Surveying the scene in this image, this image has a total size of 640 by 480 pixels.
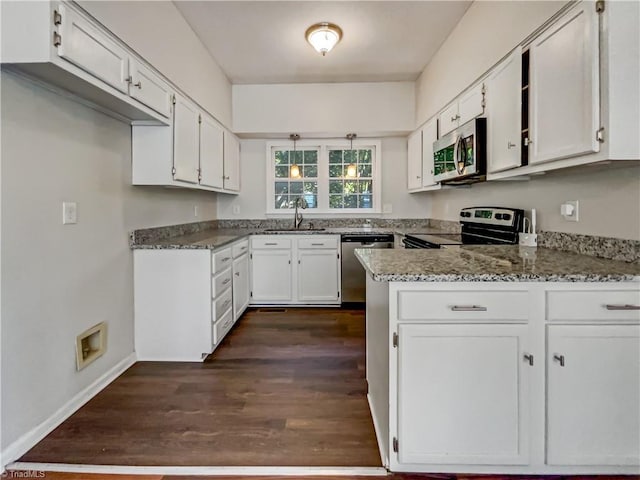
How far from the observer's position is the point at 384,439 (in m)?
1.59

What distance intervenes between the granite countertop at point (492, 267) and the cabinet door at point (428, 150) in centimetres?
182

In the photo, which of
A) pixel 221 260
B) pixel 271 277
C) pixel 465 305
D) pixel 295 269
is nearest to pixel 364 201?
pixel 295 269

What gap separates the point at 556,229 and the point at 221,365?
2.37 metres

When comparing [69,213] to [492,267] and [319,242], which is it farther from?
[319,242]

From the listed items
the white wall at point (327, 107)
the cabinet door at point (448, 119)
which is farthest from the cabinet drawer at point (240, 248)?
the cabinet door at point (448, 119)

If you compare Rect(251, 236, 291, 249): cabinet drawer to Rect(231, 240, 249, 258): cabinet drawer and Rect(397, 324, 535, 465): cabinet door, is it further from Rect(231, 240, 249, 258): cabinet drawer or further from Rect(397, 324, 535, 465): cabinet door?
Rect(397, 324, 535, 465): cabinet door

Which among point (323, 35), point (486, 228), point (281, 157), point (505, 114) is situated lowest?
point (486, 228)

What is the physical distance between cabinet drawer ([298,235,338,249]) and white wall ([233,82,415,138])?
1310 mm

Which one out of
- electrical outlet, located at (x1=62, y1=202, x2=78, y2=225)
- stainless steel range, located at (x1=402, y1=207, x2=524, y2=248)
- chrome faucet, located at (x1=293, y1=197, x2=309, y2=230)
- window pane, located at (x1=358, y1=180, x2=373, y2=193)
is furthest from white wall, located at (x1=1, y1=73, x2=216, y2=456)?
window pane, located at (x1=358, y1=180, x2=373, y2=193)

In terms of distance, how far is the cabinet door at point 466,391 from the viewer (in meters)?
1.40

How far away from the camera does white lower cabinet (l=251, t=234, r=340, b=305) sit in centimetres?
419

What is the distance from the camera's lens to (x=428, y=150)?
12.3 ft

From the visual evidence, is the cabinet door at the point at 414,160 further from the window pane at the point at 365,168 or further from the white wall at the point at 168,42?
the white wall at the point at 168,42

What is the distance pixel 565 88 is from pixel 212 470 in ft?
7.44
